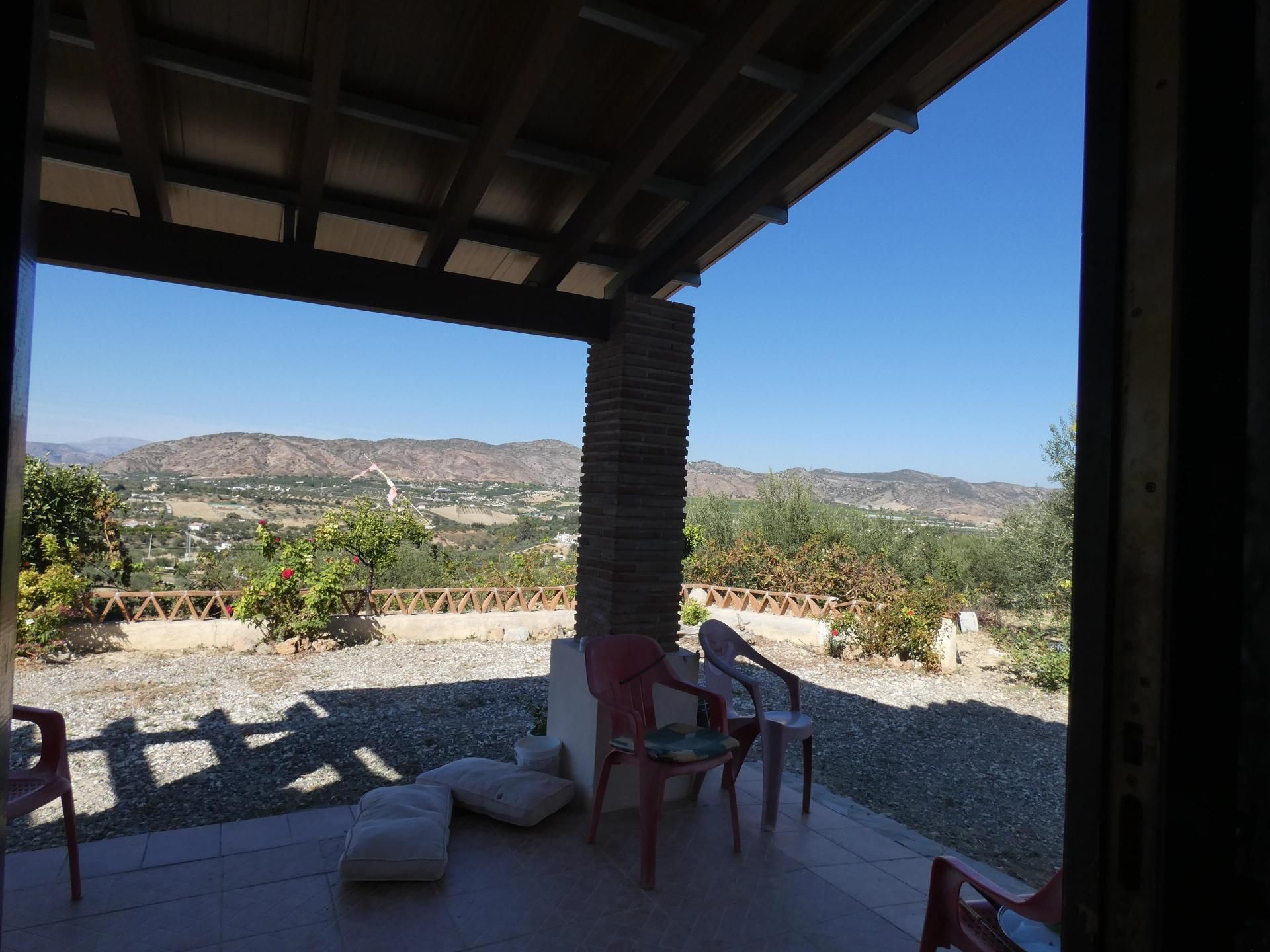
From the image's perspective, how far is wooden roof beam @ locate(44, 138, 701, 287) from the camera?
11.2ft

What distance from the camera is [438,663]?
7.72 metres

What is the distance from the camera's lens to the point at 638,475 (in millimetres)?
4012

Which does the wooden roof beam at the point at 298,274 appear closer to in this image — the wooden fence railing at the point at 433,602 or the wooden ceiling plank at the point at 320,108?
the wooden ceiling plank at the point at 320,108

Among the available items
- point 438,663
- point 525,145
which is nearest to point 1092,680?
point 525,145

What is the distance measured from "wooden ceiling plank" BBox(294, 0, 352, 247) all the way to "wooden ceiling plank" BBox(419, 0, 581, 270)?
603mm

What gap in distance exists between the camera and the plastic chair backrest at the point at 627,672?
11.4 feet

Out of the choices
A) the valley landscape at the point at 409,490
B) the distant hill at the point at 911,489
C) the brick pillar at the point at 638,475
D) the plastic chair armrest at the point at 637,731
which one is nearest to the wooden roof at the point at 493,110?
the brick pillar at the point at 638,475

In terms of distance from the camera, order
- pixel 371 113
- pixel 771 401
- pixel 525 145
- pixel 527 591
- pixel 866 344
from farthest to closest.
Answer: pixel 771 401 → pixel 866 344 → pixel 527 591 → pixel 525 145 → pixel 371 113

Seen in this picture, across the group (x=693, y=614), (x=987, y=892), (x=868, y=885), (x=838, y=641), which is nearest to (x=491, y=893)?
(x=868, y=885)

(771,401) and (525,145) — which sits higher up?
(771,401)

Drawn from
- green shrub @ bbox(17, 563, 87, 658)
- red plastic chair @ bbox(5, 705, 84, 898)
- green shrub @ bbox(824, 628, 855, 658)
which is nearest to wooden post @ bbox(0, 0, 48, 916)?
red plastic chair @ bbox(5, 705, 84, 898)

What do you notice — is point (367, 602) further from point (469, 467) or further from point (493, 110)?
point (469, 467)

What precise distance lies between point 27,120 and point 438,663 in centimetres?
748

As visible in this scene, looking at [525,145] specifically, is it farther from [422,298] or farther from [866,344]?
[866,344]
